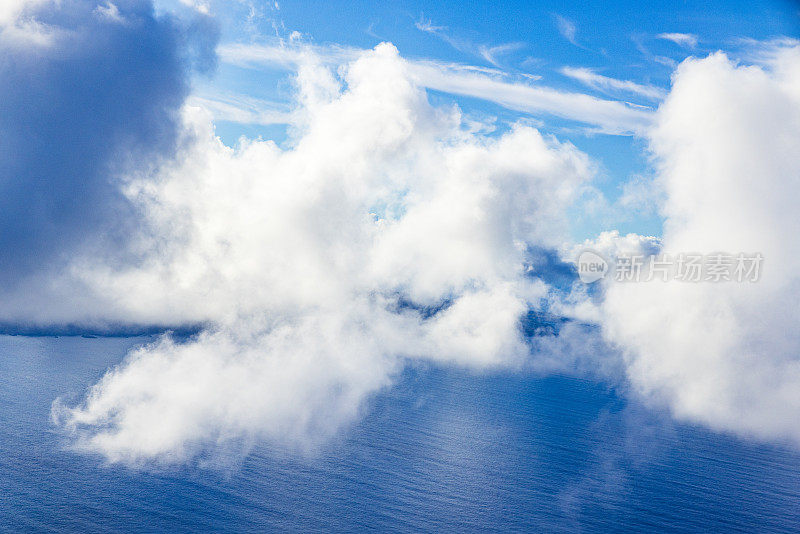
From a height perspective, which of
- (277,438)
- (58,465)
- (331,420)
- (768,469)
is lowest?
(58,465)

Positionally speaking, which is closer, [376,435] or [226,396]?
[376,435]

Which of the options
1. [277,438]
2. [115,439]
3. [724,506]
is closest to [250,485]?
[277,438]

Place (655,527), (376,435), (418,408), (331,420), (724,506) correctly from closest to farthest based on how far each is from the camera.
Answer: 1. (655,527)
2. (724,506)
3. (376,435)
4. (331,420)
5. (418,408)

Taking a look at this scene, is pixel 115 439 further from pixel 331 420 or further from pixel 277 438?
pixel 331 420

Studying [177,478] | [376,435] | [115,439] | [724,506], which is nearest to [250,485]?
[177,478]

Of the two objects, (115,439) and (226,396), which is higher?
(226,396)

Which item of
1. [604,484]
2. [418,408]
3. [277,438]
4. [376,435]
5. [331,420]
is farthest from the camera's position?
[418,408]

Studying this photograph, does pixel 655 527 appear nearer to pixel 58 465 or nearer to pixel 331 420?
pixel 331 420
